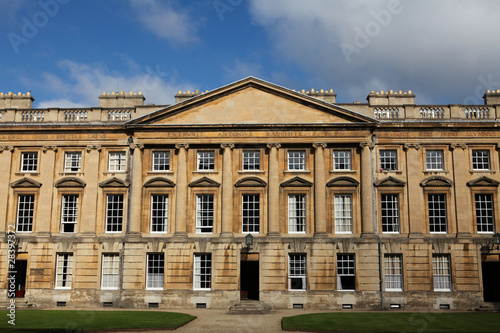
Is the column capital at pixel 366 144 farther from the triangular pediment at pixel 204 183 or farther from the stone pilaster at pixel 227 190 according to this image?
the triangular pediment at pixel 204 183

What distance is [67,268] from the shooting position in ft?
110

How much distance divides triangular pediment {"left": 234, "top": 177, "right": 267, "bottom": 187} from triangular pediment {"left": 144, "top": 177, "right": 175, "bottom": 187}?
14.1 ft

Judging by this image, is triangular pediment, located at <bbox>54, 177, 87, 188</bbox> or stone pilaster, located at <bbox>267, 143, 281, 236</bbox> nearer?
stone pilaster, located at <bbox>267, 143, 281, 236</bbox>

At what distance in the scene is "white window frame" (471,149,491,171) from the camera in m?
33.6

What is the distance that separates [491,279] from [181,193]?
2030 centimetres

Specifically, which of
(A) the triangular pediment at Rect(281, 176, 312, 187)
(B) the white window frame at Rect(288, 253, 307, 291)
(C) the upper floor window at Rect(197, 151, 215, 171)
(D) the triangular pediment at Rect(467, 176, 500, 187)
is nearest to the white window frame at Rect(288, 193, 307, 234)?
(A) the triangular pediment at Rect(281, 176, 312, 187)

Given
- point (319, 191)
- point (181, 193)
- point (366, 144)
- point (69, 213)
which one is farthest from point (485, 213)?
point (69, 213)

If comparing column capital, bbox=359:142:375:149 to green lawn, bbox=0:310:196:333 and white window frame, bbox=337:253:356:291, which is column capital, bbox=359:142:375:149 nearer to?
white window frame, bbox=337:253:356:291

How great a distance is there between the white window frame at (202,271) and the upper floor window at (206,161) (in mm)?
5637

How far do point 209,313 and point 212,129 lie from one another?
465 inches

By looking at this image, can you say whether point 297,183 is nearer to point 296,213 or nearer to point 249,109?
point 296,213

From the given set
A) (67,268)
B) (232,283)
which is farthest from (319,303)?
(67,268)

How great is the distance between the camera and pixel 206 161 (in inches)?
1340

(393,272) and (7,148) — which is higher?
(7,148)
